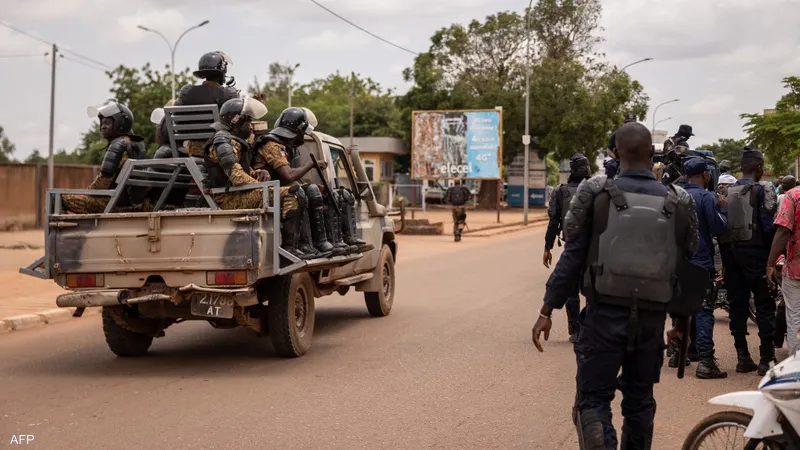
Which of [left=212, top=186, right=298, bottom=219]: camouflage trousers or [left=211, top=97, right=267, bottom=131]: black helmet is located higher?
[left=211, top=97, right=267, bottom=131]: black helmet

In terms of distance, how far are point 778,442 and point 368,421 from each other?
304 cm

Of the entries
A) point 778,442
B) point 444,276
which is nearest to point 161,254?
point 778,442

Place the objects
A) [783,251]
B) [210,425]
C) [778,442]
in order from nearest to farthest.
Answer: [778,442] < [210,425] < [783,251]

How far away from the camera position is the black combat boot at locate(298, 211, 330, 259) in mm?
8906

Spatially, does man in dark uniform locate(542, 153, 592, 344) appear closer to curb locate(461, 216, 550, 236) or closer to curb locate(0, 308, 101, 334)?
curb locate(0, 308, 101, 334)

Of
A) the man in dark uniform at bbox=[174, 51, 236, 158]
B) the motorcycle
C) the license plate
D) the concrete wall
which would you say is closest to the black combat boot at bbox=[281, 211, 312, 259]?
the license plate

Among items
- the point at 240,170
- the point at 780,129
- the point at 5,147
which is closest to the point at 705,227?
the point at 240,170

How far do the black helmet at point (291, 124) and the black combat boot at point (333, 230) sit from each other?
2.86 feet

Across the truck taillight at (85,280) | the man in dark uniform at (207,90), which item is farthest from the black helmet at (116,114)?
the truck taillight at (85,280)

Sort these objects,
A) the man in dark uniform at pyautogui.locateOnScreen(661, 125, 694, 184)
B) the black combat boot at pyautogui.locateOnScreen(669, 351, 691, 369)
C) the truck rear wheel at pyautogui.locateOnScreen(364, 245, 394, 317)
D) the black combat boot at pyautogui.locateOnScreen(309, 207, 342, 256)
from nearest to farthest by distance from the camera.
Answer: the black combat boot at pyautogui.locateOnScreen(669, 351, 691, 369) < the black combat boot at pyautogui.locateOnScreen(309, 207, 342, 256) < the man in dark uniform at pyautogui.locateOnScreen(661, 125, 694, 184) < the truck rear wheel at pyautogui.locateOnScreen(364, 245, 394, 317)

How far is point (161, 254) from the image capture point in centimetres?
820

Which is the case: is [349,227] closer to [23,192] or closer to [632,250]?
[632,250]

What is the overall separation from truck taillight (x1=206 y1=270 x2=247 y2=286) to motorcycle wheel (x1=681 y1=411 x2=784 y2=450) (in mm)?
4406

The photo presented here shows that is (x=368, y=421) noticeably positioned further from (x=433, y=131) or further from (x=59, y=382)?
(x=433, y=131)
